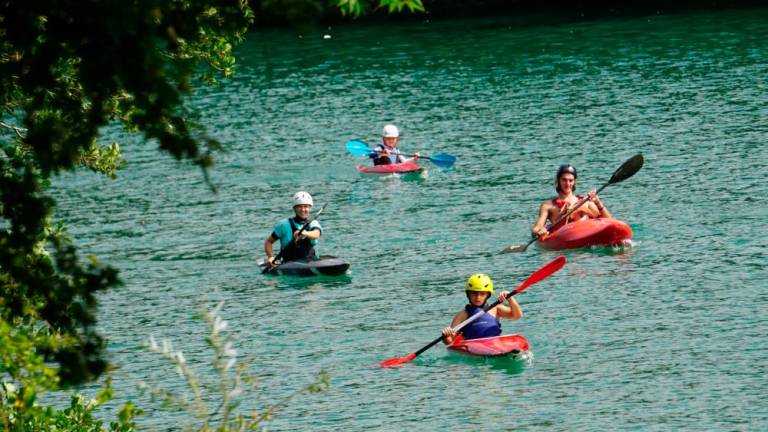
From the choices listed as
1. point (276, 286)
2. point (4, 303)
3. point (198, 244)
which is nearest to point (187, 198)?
point (198, 244)

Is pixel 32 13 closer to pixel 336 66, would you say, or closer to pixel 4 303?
pixel 4 303

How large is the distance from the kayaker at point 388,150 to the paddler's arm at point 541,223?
7.51 meters

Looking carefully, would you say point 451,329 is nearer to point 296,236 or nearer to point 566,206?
point 296,236

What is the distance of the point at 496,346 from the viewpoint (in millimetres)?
15891

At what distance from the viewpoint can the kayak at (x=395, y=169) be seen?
28.9 meters

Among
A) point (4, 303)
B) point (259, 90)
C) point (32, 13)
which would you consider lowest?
point (259, 90)

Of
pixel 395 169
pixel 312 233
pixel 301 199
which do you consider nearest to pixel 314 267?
pixel 312 233

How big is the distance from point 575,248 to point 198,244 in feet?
19.6

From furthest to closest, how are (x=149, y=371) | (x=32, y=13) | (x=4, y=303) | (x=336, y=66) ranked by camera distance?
(x=336, y=66), (x=149, y=371), (x=4, y=303), (x=32, y=13)

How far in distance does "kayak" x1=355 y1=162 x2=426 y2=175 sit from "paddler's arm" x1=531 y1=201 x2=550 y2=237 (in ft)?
23.1

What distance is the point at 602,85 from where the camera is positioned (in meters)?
37.5

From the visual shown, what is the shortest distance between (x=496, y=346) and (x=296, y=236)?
549cm

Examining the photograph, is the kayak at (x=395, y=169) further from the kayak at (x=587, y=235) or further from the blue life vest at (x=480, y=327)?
the blue life vest at (x=480, y=327)

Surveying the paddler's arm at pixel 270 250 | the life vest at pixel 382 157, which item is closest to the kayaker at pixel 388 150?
the life vest at pixel 382 157
